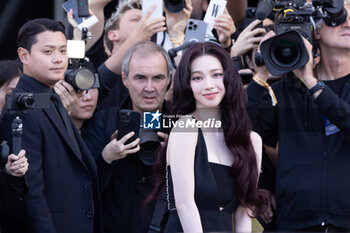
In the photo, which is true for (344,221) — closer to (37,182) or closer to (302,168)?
(302,168)

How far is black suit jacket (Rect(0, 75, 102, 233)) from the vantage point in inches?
129

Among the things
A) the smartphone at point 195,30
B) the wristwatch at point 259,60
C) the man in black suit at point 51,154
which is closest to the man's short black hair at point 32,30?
the man in black suit at point 51,154

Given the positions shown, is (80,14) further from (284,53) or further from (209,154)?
(209,154)

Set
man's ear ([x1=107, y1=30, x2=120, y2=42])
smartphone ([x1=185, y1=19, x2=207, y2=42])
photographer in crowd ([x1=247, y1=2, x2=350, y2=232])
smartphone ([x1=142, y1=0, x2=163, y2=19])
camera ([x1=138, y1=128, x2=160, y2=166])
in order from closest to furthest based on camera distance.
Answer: photographer in crowd ([x1=247, y1=2, x2=350, y2=232]) → camera ([x1=138, y1=128, x2=160, y2=166]) → smartphone ([x1=185, y1=19, x2=207, y2=42]) → smartphone ([x1=142, y1=0, x2=163, y2=19]) → man's ear ([x1=107, y1=30, x2=120, y2=42])

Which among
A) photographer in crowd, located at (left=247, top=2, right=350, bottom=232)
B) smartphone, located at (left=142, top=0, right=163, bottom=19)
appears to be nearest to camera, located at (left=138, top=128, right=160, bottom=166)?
photographer in crowd, located at (left=247, top=2, right=350, bottom=232)

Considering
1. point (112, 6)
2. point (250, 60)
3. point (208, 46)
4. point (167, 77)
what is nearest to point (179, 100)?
point (208, 46)

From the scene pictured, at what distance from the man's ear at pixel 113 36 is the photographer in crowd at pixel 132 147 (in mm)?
662

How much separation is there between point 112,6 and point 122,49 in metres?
1.96

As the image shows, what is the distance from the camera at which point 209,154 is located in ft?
10.2

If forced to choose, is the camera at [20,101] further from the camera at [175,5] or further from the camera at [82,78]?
the camera at [175,5]

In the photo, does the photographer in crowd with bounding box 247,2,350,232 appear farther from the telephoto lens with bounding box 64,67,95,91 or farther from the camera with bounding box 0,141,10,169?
the camera with bounding box 0,141,10,169

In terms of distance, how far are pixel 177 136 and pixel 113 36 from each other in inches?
66.6

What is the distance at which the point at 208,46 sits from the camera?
329 cm

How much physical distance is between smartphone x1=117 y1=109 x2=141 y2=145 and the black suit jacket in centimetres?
22
